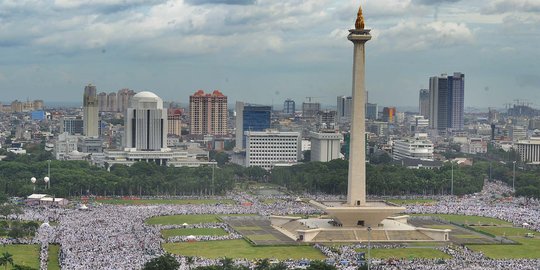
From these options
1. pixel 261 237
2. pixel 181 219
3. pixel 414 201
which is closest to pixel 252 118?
pixel 414 201

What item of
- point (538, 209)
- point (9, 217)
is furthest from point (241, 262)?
point (538, 209)

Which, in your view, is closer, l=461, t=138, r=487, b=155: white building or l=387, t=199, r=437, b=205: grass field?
l=387, t=199, r=437, b=205: grass field

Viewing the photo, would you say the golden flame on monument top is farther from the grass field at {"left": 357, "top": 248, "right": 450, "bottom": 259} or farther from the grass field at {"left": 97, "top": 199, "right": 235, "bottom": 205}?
the grass field at {"left": 97, "top": 199, "right": 235, "bottom": 205}

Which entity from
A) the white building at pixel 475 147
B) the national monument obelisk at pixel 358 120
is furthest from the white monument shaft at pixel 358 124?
the white building at pixel 475 147

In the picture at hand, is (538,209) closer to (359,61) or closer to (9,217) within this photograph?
(359,61)

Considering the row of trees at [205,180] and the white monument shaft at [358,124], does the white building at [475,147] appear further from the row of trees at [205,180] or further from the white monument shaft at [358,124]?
the white monument shaft at [358,124]

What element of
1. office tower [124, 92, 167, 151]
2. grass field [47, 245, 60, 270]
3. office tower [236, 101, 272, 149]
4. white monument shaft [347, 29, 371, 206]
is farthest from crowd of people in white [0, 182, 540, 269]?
office tower [236, 101, 272, 149]
